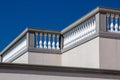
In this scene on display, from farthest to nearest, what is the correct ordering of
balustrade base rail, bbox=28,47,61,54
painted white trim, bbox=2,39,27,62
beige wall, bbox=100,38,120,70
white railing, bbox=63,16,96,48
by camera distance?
painted white trim, bbox=2,39,27,62
balustrade base rail, bbox=28,47,61,54
white railing, bbox=63,16,96,48
beige wall, bbox=100,38,120,70

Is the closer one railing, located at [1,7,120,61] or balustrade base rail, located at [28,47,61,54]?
railing, located at [1,7,120,61]

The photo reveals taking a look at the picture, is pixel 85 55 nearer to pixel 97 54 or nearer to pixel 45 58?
pixel 97 54

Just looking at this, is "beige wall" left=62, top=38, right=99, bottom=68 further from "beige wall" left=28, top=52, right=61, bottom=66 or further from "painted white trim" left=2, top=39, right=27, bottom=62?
"painted white trim" left=2, top=39, right=27, bottom=62

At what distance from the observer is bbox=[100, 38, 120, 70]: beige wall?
32.3 ft

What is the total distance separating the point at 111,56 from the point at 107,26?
0.82 metres

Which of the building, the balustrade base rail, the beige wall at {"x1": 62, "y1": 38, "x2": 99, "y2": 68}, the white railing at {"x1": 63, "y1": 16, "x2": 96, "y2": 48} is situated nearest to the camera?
the building

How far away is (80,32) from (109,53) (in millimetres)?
1617

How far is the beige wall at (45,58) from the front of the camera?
1243cm

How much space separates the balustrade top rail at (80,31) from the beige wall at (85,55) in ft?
0.65

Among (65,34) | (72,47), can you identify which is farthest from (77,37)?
(65,34)

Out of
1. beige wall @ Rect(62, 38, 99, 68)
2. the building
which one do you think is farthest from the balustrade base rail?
beige wall @ Rect(62, 38, 99, 68)

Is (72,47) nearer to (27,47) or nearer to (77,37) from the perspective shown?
(77,37)

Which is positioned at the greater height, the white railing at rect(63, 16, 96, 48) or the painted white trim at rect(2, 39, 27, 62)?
the white railing at rect(63, 16, 96, 48)

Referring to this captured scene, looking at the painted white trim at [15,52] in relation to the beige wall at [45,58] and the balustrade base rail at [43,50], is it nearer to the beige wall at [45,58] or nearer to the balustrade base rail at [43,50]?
the balustrade base rail at [43,50]
